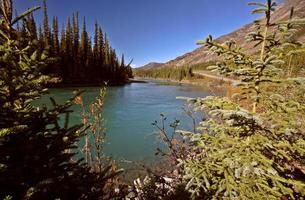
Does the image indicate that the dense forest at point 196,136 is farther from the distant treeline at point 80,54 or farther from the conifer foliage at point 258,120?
the distant treeline at point 80,54

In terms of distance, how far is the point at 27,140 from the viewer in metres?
2.37

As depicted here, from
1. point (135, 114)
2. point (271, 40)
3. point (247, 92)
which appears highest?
point (271, 40)

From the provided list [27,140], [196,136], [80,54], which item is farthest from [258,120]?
[80,54]

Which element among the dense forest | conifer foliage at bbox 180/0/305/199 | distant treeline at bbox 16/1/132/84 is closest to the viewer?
the dense forest

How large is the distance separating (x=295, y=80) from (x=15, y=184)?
3.28 m

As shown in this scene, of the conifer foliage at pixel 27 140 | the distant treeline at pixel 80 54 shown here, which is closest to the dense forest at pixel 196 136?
the conifer foliage at pixel 27 140

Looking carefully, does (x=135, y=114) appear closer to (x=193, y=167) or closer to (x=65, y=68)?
(x=193, y=167)

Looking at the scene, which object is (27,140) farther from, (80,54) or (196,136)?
(80,54)

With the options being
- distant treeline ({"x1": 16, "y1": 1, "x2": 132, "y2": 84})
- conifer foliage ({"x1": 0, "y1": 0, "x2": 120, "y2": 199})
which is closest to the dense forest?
conifer foliage ({"x1": 0, "y1": 0, "x2": 120, "y2": 199})

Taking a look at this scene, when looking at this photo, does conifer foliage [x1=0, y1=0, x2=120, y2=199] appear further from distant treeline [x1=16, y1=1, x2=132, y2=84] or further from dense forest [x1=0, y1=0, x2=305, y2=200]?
distant treeline [x1=16, y1=1, x2=132, y2=84]

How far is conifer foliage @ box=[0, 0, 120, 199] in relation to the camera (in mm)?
2104

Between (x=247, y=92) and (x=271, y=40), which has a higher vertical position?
(x=271, y=40)

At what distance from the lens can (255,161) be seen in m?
2.96

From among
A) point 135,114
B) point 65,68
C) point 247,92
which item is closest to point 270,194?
point 247,92
